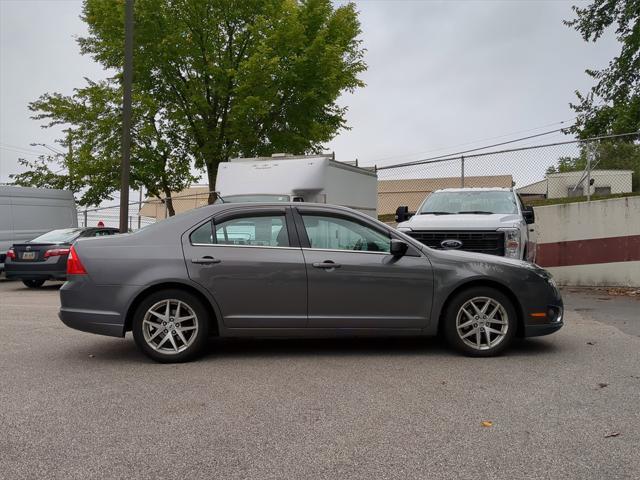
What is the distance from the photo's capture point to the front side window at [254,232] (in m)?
5.83

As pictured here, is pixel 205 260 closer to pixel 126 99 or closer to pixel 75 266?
pixel 75 266

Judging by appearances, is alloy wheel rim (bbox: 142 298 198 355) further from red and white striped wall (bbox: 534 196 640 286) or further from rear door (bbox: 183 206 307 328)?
red and white striped wall (bbox: 534 196 640 286)

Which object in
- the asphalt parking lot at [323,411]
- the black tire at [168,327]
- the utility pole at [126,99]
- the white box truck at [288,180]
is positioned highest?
the utility pole at [126,99]

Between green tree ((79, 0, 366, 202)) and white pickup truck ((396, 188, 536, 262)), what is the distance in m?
8.82

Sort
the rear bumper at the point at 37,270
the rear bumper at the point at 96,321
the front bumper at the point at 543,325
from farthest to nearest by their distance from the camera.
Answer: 1. the rear bumper at the point at 37,270
2. the front bumper at the point at 543,325
3. the rear bumper at the point at 96,321

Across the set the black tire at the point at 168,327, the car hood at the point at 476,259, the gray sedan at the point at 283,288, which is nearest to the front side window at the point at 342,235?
the gray sedan at the point at 283,288

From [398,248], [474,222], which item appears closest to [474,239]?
[474,222]

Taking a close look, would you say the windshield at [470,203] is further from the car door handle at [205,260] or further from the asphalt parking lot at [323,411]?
the car door handle at [205,260]

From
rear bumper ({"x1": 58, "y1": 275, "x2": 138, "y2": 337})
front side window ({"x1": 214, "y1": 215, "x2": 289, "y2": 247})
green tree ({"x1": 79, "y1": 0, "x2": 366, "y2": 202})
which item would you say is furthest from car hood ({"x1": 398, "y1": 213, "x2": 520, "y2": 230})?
green tree ({"x1": 79, "y1": 0, "x2": 366, "y2": 202})

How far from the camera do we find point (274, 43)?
17984mm

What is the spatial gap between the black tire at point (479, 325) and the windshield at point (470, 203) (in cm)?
439

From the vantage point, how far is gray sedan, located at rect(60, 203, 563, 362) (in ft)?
18.5

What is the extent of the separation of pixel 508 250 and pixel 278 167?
543 centimetres

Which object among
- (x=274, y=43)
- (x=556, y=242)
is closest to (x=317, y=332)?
(x=556, y=242)
